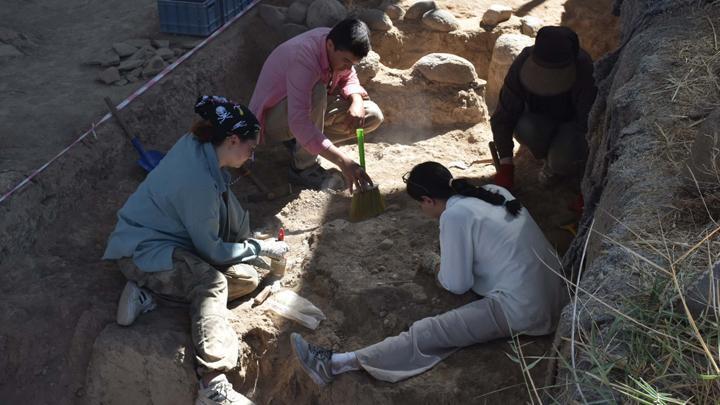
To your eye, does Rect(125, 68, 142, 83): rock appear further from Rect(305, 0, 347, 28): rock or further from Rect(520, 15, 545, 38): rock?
Rect(520, 15, 545, 38): rock

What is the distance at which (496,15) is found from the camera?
21.9 ft

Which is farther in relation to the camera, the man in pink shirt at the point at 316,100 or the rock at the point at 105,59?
the rock at the point at 105,59

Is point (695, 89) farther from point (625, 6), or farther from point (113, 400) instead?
point (113, 400)

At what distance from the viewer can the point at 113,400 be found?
4.14 m

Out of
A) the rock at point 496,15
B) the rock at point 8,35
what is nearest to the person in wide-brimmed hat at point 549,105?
the rock at point 496,15

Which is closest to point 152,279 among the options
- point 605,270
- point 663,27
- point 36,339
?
point 36,339

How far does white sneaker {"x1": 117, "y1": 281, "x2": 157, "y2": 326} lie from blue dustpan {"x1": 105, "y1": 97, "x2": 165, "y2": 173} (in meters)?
1.27

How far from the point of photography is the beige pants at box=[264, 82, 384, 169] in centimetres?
520

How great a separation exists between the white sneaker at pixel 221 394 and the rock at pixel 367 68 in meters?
3.12

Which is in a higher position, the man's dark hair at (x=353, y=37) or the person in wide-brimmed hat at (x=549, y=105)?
the man's dark hair at (x=353, y=37)

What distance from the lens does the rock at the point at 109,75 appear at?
5844 millimetres

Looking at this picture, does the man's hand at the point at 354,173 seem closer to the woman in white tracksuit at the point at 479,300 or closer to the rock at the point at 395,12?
the woman in white tracksuit at the point at 479,300

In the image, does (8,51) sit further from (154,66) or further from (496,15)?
(496,15)

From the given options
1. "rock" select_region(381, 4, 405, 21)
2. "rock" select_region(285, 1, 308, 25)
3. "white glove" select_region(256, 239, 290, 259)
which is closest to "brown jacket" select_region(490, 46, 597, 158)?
"white glove" select_region(256, 239, 290, 259)
